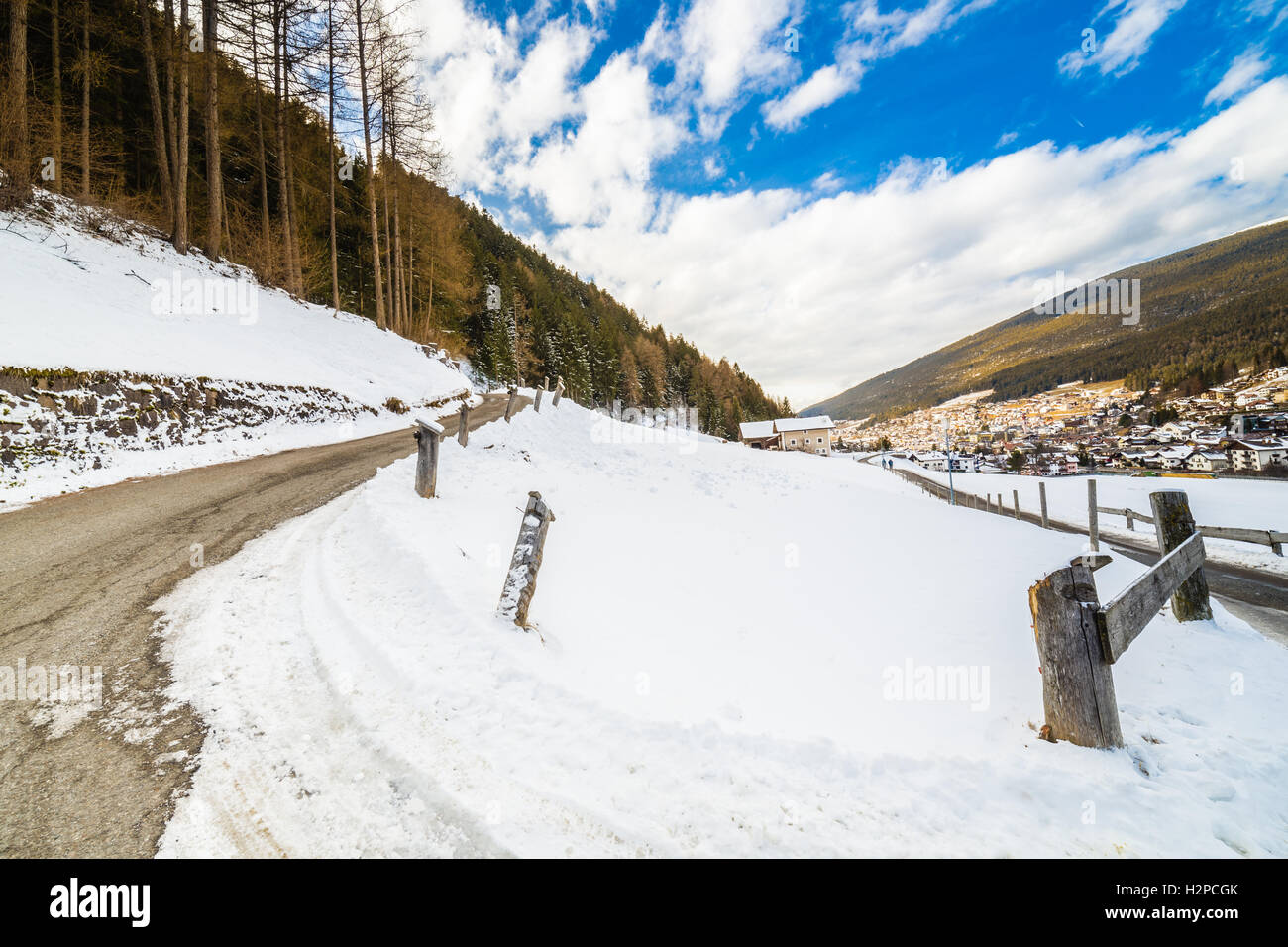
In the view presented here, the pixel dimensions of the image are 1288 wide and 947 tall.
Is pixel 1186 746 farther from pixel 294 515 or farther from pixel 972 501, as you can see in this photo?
pixel 972 501

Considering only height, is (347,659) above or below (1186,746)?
above

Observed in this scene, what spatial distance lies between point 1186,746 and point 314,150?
39.5 m

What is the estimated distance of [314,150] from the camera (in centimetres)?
2714

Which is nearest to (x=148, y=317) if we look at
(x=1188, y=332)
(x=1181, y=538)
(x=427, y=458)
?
(x=427, y=458)

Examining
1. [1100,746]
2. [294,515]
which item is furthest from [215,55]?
[1100,746]

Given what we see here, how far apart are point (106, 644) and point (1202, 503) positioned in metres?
41.8

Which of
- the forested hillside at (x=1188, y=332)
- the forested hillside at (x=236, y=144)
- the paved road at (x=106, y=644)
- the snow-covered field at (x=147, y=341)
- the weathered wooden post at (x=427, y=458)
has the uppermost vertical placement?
the forested hillside at (x=1188, y=332)

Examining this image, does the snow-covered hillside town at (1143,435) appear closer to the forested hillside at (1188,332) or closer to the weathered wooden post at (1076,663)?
the forested hillside at (1188,332)

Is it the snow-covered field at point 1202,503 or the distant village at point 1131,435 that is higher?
the distant village at point 1131,435

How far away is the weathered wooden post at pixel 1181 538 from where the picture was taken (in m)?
4.90

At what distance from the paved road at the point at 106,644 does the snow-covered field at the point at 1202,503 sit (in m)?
22.0

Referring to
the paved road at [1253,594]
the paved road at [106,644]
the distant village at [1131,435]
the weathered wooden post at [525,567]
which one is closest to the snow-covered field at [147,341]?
the paved road at [106,644]

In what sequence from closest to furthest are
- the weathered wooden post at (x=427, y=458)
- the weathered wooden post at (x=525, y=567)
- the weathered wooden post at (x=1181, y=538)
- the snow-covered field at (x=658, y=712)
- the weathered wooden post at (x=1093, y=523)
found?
the snow-covered field at (x=658, y=712) < the weathered wooden post at (x=525, y=567) < the weathered wooden post at (x=1181, y=538) < the weathered wooden post at (x=427, y=458) < the weathered wooden post at (x=1093, y=523)
